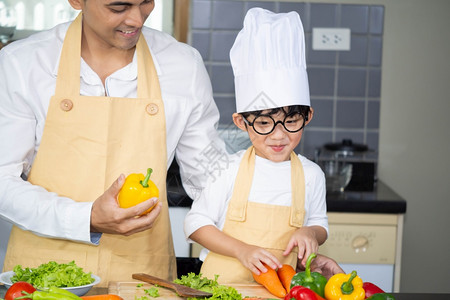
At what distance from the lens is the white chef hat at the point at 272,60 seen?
5.58 ft

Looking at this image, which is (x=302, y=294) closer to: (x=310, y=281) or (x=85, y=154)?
(x=310, y=281)

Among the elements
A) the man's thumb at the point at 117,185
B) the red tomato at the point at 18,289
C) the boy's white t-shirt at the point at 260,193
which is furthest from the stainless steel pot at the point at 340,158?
the red tomato at the point at 18,289

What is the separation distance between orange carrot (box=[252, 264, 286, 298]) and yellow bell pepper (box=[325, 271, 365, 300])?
4.4 inches

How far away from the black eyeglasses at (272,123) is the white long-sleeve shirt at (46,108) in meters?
0.16

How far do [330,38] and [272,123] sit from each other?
146cm

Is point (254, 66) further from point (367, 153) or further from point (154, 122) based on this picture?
point (367, 153)

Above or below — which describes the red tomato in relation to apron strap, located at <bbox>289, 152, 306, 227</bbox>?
below

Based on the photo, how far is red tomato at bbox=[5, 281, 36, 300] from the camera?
4.21ft

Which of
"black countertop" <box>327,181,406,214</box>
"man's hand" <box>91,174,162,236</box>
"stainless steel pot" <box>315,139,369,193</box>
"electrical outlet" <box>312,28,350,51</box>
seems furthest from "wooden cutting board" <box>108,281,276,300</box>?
"electrical outlet" <box>312,28,350,51</box>

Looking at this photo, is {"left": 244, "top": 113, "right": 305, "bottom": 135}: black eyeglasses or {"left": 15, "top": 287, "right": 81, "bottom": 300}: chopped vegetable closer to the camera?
{"left": 15, "top": 287, "right": 81, "bottom": 300}: chopped vegetable

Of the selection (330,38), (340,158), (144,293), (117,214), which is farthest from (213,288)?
(330,38)

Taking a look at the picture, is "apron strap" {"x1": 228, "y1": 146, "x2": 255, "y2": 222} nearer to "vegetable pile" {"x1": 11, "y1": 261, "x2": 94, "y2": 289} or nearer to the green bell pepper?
the green bell pepper

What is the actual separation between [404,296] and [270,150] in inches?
18.8

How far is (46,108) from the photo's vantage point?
66.1 inches
